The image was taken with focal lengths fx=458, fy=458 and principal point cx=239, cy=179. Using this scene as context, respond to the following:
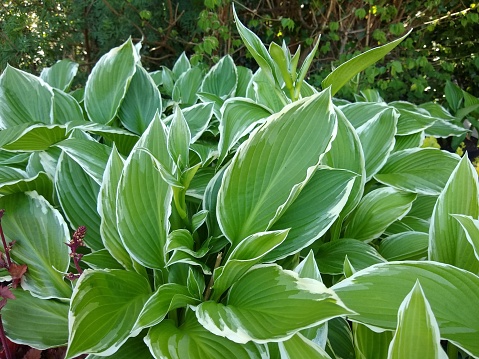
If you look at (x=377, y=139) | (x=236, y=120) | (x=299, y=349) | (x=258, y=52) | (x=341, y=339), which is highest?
(x=258, y=52)

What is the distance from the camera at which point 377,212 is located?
837 mm

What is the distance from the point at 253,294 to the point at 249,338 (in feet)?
0.30

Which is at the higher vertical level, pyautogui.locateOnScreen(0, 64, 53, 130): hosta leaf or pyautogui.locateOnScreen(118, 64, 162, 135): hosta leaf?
pyautogui.locateOnScreen(0, 64, 53, 130): hosta leaf

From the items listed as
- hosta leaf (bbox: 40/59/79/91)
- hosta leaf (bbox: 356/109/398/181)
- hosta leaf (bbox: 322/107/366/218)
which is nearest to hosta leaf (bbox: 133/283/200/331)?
hosta leaf (bbox: 322/107/366/218)

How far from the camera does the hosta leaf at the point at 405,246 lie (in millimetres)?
756

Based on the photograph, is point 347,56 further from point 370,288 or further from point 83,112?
point 370,288

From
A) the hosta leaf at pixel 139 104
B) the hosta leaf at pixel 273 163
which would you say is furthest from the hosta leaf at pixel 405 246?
the hosta leaf at pixel 139 104

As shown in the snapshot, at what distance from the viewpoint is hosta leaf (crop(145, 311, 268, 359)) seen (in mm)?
578

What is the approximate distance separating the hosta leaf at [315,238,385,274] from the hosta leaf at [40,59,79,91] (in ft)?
3.01

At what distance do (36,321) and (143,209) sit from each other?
0.80 feet

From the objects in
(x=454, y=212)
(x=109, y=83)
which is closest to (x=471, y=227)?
(x=454, y=212)

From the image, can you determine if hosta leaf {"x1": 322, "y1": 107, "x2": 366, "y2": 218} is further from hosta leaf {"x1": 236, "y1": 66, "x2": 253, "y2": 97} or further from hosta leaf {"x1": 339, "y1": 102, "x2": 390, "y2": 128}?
hosta leaf {"x1": 236, "y1": 66, "x2": 253, "y2": 97}

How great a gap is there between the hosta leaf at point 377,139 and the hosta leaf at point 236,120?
21 centimetres

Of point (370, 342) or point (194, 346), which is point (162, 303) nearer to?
point (194, 346)
